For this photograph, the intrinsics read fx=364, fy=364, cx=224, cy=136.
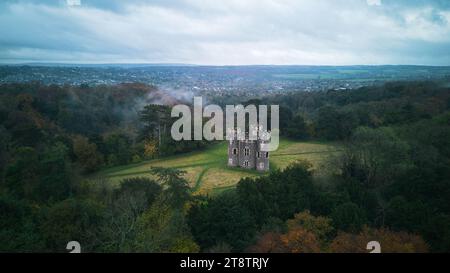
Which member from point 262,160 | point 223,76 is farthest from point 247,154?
point 223,76

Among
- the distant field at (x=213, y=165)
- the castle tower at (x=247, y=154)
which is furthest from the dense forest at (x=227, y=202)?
the castle tower at (x=247, y=154)

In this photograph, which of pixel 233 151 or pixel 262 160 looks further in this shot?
pixel 233 151

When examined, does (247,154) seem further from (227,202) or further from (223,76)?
(223,76)

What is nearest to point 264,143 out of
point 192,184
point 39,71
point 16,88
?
point 192,184

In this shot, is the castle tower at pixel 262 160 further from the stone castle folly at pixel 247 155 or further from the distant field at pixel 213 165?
the distant field at pixel 213 165

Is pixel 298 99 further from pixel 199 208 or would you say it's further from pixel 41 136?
pixel 199 208

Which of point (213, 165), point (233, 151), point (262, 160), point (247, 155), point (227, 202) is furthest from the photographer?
point (213, 165)
